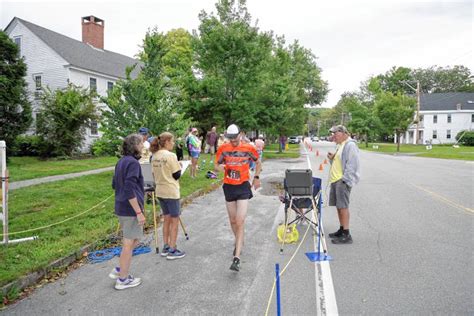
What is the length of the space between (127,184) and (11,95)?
1738 centimetres

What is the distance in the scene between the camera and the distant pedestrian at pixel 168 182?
17.4 ft

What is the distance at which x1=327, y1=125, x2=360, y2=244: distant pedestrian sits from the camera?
5.92 meters

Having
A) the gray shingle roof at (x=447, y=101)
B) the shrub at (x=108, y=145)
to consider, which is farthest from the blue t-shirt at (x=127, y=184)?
the gray shingle roof at (x=447, y=101)

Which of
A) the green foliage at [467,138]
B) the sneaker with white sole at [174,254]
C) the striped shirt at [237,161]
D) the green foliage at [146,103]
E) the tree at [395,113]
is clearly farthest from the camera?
the green foliage at [467,138]

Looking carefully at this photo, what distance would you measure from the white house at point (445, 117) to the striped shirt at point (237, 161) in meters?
69.8

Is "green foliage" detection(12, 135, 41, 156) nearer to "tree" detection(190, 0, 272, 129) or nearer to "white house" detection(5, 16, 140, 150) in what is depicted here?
"white house" detection(5, 16, 140, 150)

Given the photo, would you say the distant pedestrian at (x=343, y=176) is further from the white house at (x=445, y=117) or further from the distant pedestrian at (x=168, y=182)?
the white house at (x=445, y=117)

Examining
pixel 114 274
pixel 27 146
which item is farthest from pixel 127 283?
pixel 27 146

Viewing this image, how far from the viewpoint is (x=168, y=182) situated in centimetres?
533

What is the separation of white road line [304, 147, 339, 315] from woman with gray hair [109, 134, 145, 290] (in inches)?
86.8

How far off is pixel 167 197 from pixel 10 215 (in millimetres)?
4394

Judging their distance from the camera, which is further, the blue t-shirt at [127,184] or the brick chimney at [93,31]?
the brick chimney at [93,31]

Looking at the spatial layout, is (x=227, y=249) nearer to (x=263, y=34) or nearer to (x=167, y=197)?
(x=167, y=197)

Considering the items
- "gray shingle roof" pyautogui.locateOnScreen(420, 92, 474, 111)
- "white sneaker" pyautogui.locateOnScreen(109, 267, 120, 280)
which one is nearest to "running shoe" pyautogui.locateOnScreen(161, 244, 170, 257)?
"white sneaker" pyautogui.locateOnScreen(109, 267, 120, 280)
